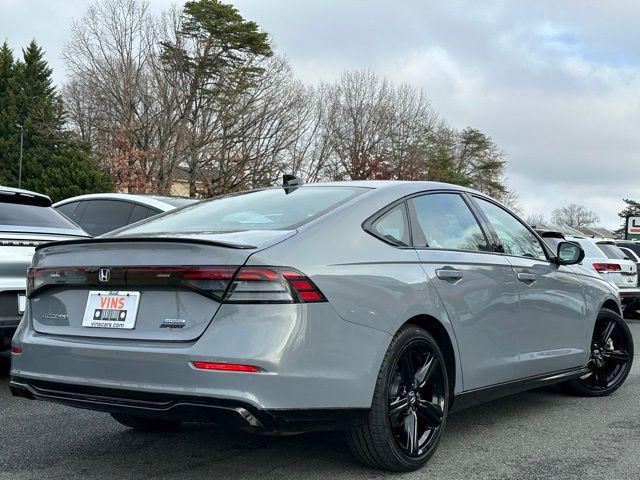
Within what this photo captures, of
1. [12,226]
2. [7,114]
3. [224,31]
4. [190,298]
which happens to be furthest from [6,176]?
[190,298]

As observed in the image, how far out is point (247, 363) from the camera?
9.96ft

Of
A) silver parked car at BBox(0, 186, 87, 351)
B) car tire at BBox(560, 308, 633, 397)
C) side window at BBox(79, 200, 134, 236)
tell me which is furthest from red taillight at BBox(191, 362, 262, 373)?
side window at BBox(79, 200, 134, 236)

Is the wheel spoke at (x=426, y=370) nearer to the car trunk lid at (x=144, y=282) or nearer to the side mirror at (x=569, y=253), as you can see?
the car trunk lid at (x=144, y=282)

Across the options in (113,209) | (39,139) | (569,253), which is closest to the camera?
(569,253)

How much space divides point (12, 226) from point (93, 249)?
2886mm

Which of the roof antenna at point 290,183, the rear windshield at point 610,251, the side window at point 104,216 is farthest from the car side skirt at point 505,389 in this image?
the rear windshield at point 610,251

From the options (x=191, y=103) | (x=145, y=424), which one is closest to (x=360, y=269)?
(x=145, y=424)

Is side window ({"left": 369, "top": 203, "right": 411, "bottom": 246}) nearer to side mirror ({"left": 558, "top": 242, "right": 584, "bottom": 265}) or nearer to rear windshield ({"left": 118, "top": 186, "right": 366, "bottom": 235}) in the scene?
rear windshield ({"left": 118, "top": 186, "right": 366, "bottom": 235})

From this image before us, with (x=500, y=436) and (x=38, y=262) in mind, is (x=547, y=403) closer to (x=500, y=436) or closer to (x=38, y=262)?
(x=500, y=436)

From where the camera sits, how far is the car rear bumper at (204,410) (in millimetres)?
3053

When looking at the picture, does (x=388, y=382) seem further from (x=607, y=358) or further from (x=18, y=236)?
(x=18, y=236)

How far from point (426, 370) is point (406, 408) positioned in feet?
0.78

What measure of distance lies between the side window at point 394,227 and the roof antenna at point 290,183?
2.36ft

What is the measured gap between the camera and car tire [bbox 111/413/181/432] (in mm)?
4410
